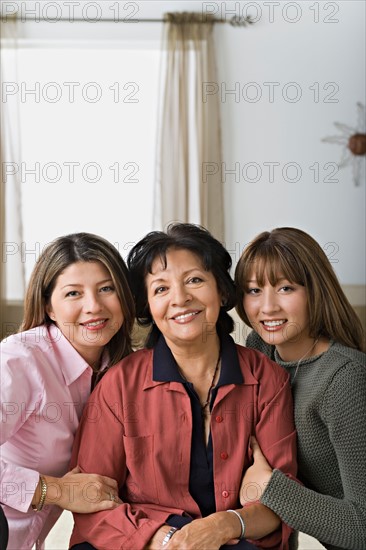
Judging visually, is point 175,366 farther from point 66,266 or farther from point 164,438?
point 66,266

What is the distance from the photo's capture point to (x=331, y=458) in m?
Result: 1.78

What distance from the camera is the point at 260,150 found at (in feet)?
17.6

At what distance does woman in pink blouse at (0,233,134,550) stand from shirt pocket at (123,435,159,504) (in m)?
0.13

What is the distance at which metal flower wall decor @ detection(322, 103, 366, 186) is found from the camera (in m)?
5.36

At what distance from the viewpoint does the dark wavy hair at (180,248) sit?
184 cm

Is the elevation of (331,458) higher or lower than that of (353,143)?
lower

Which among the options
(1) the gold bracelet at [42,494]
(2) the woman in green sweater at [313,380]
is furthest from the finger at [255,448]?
(1) the gold bracelet at [42,494]

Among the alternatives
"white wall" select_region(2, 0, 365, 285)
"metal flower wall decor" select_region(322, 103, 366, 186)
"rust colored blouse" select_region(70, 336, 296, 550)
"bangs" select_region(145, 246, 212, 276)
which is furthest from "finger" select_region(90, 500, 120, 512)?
"metal flower wall decor" select_region(322, 103, 366, 186)

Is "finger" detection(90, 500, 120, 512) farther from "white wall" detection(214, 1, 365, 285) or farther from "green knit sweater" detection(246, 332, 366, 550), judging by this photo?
"white wall" detection(214, 1, 365, 285)

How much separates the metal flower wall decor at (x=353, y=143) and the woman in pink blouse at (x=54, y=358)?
378 cm

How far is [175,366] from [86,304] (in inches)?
10.8

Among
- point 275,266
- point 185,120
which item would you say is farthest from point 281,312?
point 185,120

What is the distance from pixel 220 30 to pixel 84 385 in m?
3.96

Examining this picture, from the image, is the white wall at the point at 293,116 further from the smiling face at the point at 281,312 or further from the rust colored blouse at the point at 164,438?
the rust colored blouse at the point at 164,438
